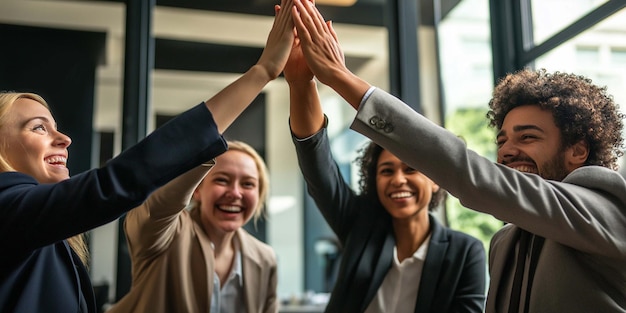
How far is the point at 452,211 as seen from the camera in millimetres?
3322

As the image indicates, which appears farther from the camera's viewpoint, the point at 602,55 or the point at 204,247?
the point at 602,55

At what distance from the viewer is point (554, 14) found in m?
2.80

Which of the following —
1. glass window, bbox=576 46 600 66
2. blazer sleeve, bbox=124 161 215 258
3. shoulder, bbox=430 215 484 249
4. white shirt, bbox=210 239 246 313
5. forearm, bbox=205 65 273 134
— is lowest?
white shirt, bbox=210 239 246 313

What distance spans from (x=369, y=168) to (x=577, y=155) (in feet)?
2.57

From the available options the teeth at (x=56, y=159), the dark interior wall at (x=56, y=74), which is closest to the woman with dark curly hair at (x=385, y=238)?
the teeth at (x=56, y=159)

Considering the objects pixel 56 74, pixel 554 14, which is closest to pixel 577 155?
pixel 554 14

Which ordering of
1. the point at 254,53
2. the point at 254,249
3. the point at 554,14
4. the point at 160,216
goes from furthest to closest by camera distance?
the point at 254,53, the point at 554,14, the point at 254,249, the point at 160,216

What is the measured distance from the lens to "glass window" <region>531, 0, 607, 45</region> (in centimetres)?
257

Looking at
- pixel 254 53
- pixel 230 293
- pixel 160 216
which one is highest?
pixel 254 53

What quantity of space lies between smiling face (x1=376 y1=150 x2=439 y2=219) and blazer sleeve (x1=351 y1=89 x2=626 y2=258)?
674mm

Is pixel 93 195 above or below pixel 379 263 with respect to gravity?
above

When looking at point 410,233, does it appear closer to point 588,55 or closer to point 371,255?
point 371,255

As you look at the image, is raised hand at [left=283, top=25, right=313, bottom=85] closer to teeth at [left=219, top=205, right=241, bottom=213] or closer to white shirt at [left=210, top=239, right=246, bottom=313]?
teeth at [left=219, top=205, right=241, bottom=213]

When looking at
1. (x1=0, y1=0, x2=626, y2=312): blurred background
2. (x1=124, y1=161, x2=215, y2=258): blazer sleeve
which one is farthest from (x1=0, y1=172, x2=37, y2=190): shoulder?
(x1=0, y1=0, x2=626, y2=312): blurred background
